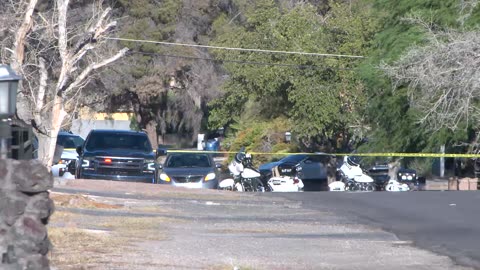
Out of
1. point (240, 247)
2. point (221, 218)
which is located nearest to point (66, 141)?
point (221, 218)

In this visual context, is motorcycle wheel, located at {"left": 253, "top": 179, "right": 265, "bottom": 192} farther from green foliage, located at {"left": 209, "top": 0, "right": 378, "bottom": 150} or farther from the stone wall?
the stone wall

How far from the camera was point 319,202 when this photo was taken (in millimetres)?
22781

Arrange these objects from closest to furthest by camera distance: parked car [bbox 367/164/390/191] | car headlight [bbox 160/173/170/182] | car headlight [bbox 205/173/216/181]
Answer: car headlight [bbox 205/173/216/181]
car headlight [bbox 160/173/170/182]
parked car [bbox 367/164/390/191]

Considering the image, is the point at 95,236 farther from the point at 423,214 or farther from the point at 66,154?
the point at 66,154

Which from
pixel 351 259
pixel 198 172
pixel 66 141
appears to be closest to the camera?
pixel 351 259

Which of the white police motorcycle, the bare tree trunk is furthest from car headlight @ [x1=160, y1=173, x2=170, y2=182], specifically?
the bare tree trunk

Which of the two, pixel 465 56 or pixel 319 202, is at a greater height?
pixel 465 56

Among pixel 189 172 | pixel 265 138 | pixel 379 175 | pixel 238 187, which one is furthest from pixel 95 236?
pixel 265 138

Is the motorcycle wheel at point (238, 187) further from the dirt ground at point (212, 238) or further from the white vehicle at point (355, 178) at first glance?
the dirt ground at point (212, 238)

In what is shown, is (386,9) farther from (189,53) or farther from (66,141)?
(189,53)

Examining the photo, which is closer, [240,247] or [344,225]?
[240,247]

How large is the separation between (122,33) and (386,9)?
17.2 metres

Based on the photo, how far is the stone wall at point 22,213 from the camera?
10094 millimetres

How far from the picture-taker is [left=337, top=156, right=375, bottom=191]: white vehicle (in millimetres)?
30328
